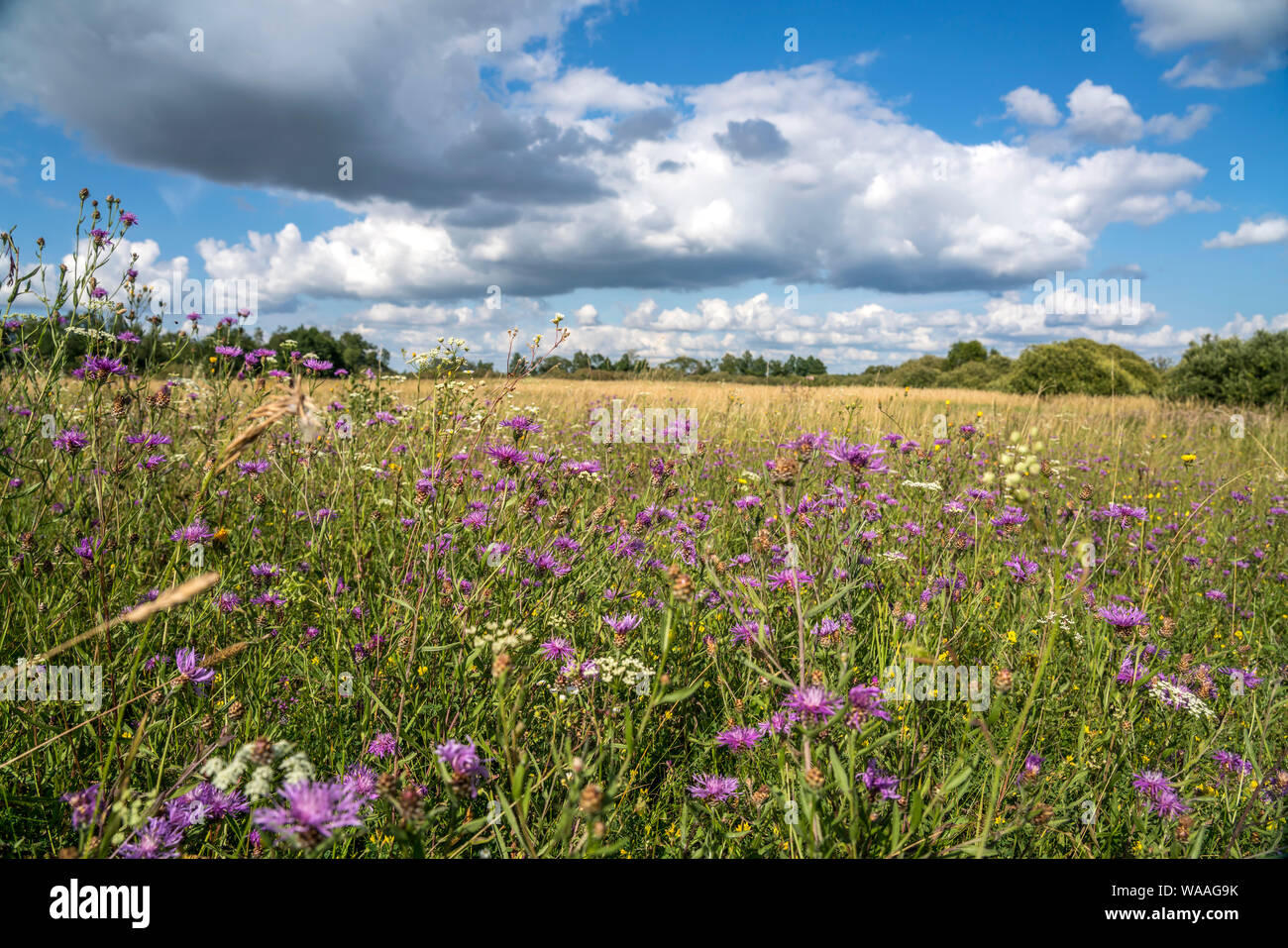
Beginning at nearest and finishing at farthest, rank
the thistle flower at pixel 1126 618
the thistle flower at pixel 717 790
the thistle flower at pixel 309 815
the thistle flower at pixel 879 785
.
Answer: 1. the thistle flower at pixel 309 815
2. the thistle flower at pixel 879 785
3. the thistle flower at pixel 717 790
4. the thistle flower at pixel 1126 618

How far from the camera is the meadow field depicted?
107 centimetres

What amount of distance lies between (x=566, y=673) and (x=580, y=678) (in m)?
0.03

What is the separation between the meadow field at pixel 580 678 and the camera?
3.50ft

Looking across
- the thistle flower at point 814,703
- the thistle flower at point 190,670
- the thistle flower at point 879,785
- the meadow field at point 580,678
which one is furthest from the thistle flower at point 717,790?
the thistle flower at point 190,670

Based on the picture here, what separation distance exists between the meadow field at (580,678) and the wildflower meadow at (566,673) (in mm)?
14

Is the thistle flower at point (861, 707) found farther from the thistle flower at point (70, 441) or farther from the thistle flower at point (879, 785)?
the thistle flower at point (70, 441)

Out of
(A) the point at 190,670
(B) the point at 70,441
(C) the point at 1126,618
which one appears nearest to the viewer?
(A) the point at 190,670

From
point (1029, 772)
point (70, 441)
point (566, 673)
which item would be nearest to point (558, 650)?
point (566, 673)

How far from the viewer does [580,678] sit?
4.42ft

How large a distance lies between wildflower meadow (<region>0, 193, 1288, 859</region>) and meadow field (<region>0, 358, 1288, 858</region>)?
0.01 m

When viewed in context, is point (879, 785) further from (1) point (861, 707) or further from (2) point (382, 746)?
(2) point (382, 746)

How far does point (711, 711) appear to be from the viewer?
194cm
